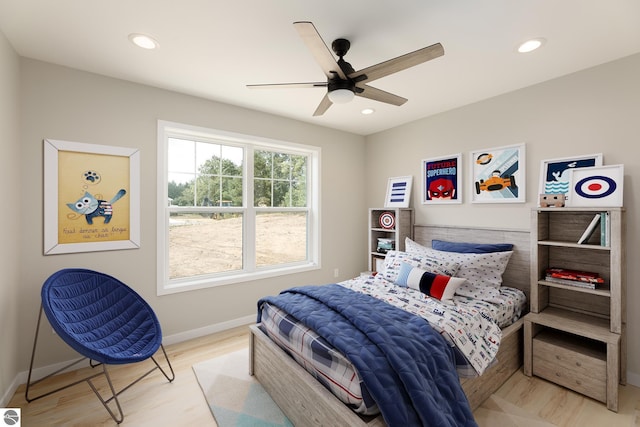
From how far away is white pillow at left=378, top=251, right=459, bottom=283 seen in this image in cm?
264

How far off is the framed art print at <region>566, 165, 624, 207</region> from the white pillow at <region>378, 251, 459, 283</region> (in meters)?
1.08

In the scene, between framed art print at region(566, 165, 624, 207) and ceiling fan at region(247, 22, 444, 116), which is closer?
ceiling fan at region(247, 22, 444, 116)

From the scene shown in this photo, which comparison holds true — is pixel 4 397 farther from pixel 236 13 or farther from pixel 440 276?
pixel 440 276

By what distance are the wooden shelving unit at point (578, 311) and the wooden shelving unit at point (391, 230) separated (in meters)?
1.44

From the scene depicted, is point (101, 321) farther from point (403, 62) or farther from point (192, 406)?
point (403, 62)

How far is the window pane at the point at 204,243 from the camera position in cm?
317

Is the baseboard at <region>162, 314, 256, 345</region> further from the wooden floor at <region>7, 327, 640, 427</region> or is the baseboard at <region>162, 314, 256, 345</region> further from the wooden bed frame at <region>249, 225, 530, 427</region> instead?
the wooden bed frame at <region>249, 225, 530, 427</region>

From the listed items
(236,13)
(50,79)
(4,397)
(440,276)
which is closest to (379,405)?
(440,276)

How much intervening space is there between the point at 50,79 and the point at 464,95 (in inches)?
147

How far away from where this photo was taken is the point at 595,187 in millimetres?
2324

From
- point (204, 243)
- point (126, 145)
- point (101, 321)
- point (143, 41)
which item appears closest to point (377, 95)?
point (143, 41)

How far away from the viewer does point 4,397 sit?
79.0 inches

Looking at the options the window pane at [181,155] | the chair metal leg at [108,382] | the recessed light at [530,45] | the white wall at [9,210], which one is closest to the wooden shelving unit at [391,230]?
the recessed light at [530,45]

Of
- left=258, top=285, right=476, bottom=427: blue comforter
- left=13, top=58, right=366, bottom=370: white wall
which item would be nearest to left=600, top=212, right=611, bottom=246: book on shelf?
left=258, top=285, right=476, bottom=427: blue comforter
